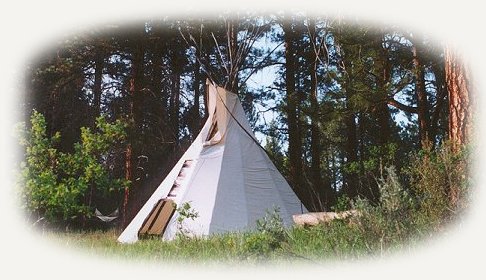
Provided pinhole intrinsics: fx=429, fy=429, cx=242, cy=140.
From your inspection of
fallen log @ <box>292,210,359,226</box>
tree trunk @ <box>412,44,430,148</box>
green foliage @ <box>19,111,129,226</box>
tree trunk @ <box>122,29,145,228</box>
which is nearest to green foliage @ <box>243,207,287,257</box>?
fallen log @ <box>292,210,359,226</box>

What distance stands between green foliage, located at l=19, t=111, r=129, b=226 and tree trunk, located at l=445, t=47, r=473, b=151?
3564 mm

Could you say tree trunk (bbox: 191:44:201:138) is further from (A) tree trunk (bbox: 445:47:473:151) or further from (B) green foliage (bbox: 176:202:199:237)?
(A) tree trunk (bbox: 445:47:473:151)

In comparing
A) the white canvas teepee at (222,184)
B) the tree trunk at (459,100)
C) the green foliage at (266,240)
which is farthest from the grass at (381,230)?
the white canvas teepee at (222,184)

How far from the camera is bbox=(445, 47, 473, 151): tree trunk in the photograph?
174 inches

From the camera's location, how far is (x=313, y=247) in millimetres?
3822

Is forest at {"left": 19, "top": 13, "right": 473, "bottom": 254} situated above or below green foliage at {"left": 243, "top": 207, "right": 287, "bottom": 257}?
above

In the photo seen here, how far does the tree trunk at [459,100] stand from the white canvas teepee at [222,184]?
381 cm

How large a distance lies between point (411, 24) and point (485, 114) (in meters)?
4.03

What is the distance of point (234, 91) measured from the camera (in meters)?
9.63

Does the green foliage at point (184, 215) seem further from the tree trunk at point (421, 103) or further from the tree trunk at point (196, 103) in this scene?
the tree trunk at point (196, 103)

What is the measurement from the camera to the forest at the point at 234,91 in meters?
4.25

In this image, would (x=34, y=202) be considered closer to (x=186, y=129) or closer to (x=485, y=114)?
(x=485, y=114)

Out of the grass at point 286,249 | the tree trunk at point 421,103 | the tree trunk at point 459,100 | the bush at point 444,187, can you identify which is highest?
the tree trunk at point 421,103

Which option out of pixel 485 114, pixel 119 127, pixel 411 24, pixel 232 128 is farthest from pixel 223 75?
pixel 485 114
